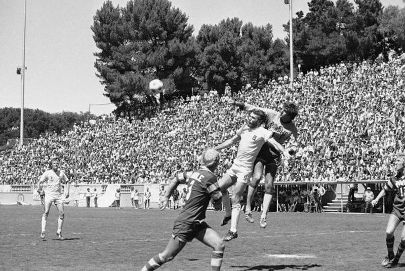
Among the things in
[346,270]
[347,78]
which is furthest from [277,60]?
[346,270]

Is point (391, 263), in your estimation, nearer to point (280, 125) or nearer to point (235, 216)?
point (235, 216)

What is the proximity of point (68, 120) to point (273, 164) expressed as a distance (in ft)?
509

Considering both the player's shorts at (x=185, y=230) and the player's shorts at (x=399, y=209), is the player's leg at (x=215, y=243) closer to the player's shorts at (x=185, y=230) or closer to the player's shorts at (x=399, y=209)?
the player's shorts at (x=185, y=230)

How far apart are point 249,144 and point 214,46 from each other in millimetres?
70962

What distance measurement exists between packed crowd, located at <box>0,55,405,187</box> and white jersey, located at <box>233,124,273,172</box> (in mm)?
8970

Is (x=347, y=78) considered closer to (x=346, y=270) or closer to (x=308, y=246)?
(x=308, y=246)

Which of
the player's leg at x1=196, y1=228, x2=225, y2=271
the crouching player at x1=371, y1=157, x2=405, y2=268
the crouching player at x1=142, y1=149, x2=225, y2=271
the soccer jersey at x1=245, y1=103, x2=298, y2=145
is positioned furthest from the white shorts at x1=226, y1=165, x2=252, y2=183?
the player's leg at x1=196, y1=228, x2=225, y2=271

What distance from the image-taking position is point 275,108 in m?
49.0

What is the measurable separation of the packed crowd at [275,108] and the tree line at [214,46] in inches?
464

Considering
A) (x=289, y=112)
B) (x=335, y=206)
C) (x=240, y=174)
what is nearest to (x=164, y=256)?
(x=240, y=174)

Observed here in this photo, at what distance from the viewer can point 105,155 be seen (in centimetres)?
6331

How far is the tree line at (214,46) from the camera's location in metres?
76.8

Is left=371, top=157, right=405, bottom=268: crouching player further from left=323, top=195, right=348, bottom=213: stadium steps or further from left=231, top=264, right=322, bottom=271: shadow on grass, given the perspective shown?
left=323, top=195, right=348, bottom=213: stadium steps

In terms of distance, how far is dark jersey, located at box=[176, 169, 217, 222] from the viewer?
10.9 meters
